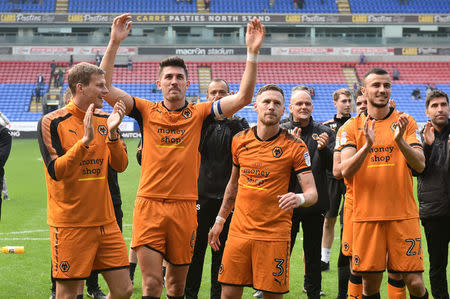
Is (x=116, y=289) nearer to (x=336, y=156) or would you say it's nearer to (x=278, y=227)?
(x=278, y=227)

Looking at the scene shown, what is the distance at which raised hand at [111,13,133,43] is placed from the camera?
530cm

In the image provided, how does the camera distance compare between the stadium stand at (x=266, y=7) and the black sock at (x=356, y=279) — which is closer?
the black sock at (x=356, y=279)

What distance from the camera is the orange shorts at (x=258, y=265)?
16.3 feet

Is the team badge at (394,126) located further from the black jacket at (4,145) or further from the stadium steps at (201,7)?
the stadium steps at (201,7)

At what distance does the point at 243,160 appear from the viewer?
523cm

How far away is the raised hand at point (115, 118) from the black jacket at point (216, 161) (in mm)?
1759

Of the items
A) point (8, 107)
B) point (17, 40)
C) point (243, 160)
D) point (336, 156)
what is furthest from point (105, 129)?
point (17, 40)

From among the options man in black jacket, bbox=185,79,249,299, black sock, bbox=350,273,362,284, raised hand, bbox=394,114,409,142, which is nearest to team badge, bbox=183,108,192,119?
man in black jacket, bbox=185,79,249,299

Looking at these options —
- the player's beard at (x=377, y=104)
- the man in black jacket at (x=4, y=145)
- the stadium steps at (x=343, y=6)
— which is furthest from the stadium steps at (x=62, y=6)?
the player's beard at (x=377, y=104)

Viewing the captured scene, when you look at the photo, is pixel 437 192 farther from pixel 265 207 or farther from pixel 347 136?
pixel 265 207

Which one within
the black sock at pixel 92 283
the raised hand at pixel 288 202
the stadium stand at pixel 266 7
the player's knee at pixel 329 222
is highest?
the stadium stand at pixel 266 7

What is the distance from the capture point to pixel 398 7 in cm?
4716

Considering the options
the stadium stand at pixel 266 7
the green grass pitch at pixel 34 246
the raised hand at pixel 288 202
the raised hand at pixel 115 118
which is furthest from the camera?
the stadium stand at pixel 266 7

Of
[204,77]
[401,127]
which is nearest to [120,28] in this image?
[401,127]
